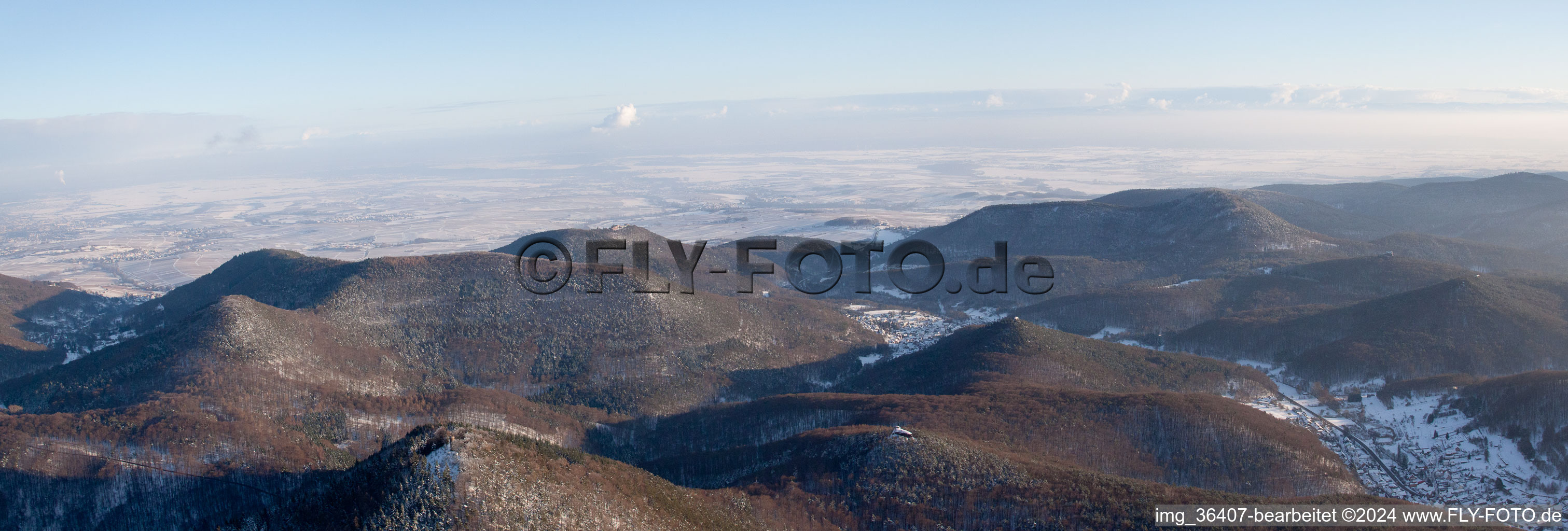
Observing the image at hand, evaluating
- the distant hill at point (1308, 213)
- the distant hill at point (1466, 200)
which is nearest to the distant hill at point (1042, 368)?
the distant hill at point (1308, 213)

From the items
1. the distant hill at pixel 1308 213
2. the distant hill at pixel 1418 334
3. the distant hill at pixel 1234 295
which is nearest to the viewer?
the distant hill at pixel 1418 334

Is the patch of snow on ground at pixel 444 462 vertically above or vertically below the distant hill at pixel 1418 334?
above

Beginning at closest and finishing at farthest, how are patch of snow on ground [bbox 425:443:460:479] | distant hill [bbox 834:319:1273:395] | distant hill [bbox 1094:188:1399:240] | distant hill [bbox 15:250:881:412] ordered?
1. patch of snow on ground [bbox 425:443:460:479]
2. distant hill [bbox 834:319:1273:395]
3. distant hill [bbox 15:250:881:412]
4. distant hill [bbox 1094:188:1399:240]

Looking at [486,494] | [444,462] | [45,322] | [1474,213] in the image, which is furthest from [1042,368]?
[1474,213]

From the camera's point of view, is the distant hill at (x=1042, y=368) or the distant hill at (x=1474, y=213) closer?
the distant hill at (x=1042, y=368)

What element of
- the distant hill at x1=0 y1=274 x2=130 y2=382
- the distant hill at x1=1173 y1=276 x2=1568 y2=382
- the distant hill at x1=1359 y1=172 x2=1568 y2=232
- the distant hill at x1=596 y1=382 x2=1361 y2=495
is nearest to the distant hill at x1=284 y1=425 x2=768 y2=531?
the distant hill at x1=596 y1=382 x2=1361 y2=495

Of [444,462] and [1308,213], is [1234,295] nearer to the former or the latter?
[1308,213]

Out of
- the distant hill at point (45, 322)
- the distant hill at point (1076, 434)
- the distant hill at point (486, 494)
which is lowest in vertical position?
the distant hill at point (45, 322)

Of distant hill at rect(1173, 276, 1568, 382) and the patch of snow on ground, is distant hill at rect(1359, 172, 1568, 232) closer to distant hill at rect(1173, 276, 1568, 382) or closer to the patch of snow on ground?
distant hill at rect(1173, 276, 1568, 382)

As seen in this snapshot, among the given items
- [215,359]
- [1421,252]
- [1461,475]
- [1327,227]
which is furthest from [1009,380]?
[1327,227]

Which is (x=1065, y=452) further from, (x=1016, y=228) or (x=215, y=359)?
(x=1016, y=228)

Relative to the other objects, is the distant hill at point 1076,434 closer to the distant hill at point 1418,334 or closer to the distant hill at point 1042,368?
the distant hill at point 1042,368
